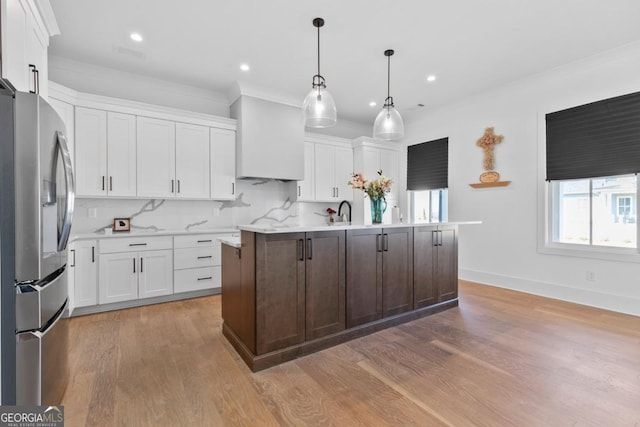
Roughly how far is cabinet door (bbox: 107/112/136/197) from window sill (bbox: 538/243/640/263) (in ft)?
18.0

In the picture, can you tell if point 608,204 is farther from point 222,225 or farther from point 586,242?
point 222,225

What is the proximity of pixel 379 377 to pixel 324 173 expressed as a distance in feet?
12.7

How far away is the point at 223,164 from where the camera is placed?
436cm

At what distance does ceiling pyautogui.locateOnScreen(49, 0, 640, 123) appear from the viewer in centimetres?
269

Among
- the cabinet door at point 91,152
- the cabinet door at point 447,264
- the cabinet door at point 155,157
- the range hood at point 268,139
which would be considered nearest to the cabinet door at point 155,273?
the cabinet door at point 155,157

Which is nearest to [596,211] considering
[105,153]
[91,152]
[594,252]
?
[594,252]

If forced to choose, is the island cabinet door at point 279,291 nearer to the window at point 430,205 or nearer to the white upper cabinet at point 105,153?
the white upper cabinet at point 105,153

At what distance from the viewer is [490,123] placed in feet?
15.1

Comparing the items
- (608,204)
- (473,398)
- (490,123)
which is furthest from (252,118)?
(608,204)

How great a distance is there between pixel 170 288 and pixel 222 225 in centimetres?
120

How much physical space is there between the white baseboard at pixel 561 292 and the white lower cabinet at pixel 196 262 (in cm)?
401

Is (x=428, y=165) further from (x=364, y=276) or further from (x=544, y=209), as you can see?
(x=364, y=276)

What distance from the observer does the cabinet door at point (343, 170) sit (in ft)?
18.5

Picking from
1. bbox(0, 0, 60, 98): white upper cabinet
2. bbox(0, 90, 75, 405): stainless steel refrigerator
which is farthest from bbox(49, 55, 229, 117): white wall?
bbox(0, 90, 75, 405): stainless steel refrigerator
